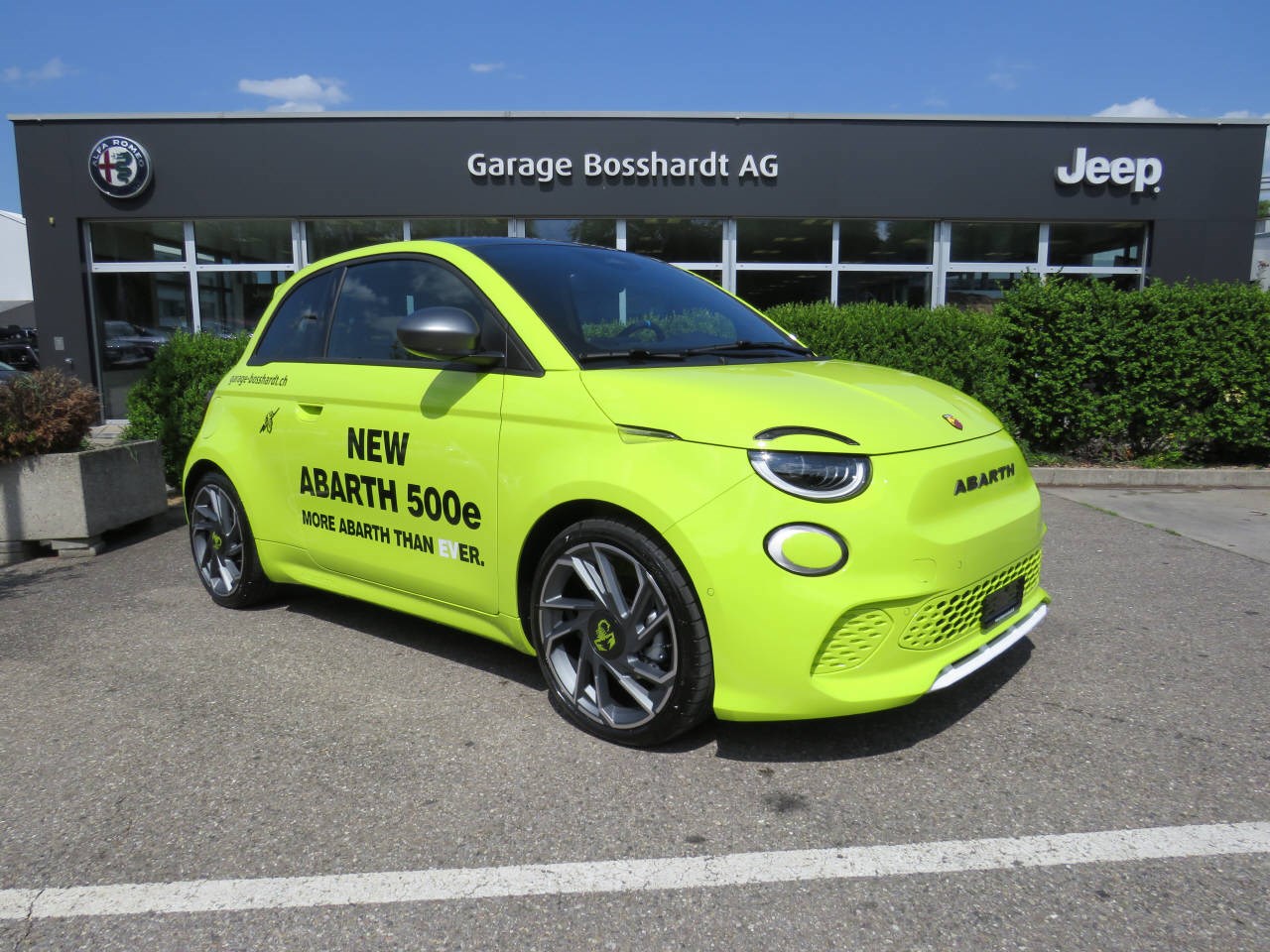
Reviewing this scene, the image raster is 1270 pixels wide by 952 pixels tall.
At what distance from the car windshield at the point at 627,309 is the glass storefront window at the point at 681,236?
1104 centimetres

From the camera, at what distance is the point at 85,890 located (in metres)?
2.26

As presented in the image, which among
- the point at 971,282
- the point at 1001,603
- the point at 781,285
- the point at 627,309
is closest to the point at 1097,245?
the point at 971,282

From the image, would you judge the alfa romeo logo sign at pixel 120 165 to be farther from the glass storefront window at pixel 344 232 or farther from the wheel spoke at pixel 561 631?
the wheel spoke at pixel 561 631

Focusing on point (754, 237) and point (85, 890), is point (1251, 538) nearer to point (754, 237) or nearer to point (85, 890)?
point (85, 890)

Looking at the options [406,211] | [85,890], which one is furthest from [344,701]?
[406,211]

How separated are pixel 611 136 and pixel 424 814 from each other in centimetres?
1333

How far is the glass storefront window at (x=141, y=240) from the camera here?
48.1 ft

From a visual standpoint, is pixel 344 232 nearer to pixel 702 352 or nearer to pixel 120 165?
pixel 120 165

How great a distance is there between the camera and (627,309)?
11.8 feet

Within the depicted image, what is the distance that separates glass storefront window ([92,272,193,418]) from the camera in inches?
578

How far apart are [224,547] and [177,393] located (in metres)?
3.62

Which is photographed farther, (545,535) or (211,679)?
(211,679)

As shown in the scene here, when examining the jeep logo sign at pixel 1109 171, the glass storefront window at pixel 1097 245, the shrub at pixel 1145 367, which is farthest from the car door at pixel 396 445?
the glass storefront window at pixel 1097 245

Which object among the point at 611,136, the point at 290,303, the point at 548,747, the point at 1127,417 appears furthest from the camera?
the point at 611,136
